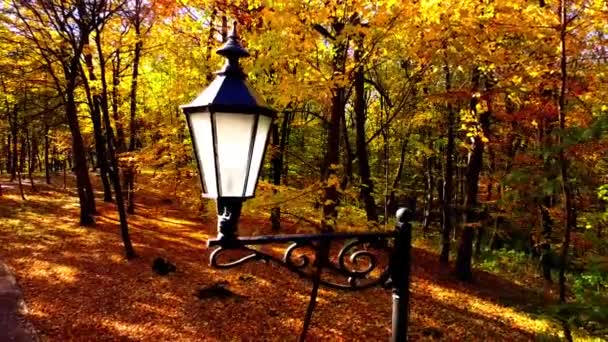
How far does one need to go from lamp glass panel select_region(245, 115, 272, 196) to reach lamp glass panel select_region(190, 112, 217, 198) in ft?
0.59

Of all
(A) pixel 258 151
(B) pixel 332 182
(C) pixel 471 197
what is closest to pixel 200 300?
(B) pixel 332 182

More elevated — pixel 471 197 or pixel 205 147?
pixel 205 147

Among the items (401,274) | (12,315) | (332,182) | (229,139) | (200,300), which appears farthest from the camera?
(200,300)

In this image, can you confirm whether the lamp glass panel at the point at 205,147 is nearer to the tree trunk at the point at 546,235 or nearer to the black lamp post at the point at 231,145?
the black lamp post at the point at 231,145

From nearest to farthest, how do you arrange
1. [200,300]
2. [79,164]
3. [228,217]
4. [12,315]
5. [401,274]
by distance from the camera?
[228,217] → [401,274] → [12,315] → [200,300] → [79,164]

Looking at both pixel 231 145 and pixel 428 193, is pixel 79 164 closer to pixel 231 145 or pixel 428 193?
pixel 428 193

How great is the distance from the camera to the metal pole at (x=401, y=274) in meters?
2.58

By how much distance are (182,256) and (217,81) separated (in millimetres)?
13307

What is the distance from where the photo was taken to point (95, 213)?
68.5ft

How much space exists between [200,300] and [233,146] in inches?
391

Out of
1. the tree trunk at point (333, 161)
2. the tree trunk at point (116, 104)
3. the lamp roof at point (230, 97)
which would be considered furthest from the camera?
the tree trunk at point (116, 104)

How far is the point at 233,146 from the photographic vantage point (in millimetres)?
2268

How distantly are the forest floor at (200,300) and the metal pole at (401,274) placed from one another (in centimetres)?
567

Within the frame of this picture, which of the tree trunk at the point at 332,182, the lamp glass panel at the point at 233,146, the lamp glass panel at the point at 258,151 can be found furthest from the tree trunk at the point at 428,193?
the lamp glass panel at the point at 233,146
